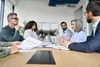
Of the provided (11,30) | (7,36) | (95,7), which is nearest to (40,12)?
(11,30)

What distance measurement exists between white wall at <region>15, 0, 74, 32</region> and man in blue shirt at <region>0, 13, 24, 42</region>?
399 cm

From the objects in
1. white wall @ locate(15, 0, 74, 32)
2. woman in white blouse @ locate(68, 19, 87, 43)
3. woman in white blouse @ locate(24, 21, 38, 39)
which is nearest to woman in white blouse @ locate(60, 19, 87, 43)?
woman in white blouse @ locate(68, 19, 87, 43)

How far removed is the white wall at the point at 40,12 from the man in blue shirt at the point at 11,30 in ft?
13.1

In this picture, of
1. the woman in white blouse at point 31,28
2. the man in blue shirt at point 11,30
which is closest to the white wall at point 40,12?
the woman in white blouse at point 31,28

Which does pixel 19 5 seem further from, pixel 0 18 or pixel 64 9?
pixel 64 9

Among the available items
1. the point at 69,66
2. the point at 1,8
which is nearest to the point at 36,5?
the point at 1,8

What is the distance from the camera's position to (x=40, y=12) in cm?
616

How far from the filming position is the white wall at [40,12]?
610cm

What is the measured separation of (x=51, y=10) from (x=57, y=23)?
28.7 inches

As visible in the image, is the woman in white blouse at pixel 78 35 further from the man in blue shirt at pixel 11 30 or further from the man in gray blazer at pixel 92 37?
the man in blue shirt at pixel 11 30

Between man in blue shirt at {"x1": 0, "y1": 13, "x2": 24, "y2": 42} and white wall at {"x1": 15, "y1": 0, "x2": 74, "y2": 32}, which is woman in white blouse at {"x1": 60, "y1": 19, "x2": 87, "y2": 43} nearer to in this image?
man in blue shirt at {"x1": 0, "y1": 13, "x2": 24, "y2": 42}

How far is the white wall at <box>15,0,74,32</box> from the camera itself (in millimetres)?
6098

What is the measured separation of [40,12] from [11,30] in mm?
4163

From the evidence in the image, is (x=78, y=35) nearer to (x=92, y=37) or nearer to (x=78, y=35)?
(x=78, y=35)
